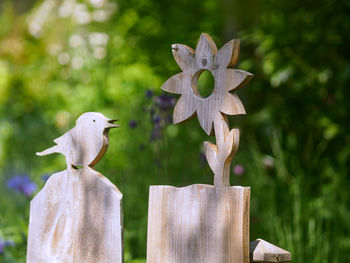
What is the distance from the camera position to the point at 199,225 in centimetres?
143

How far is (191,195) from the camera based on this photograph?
1.45 m

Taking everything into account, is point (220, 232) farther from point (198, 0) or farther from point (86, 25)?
point (86, 25)

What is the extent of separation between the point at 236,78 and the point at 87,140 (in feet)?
1.66

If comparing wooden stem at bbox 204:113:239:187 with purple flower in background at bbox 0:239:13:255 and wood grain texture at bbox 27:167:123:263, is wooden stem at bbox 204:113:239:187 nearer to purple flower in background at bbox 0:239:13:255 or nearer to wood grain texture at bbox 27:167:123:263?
wood grain texture at bbox 27:167:123:263

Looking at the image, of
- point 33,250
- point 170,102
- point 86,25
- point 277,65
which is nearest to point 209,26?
point 86,25

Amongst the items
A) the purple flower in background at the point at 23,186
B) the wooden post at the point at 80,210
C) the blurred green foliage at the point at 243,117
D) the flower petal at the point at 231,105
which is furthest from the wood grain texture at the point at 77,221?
the purple flower in background at the point at 23,186

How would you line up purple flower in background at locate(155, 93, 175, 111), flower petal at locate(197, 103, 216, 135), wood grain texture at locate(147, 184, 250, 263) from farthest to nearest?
1. purple flower in background at locate(155, 93, 175, 111)
2. flower petal at locate(197, 103, 216, 135)
3. wood grain texture at locate(147, 184, 250, 263)

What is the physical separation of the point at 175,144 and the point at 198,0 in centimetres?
237

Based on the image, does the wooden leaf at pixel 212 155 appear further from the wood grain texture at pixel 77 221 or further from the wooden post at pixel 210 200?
the wood grain texture at pixel 77 221

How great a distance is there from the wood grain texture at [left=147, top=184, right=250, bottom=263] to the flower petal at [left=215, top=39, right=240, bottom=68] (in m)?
0.35

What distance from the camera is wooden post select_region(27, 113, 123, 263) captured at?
1.53 meters

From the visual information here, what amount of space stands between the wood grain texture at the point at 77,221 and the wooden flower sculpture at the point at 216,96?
1.04ft

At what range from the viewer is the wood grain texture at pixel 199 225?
4.49 feet

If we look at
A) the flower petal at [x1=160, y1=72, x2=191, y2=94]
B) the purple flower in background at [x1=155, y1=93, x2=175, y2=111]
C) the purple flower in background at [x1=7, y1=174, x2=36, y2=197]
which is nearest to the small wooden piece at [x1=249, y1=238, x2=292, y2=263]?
the flower petal at [x1=160, y1=72, x2=191, y2=94]
